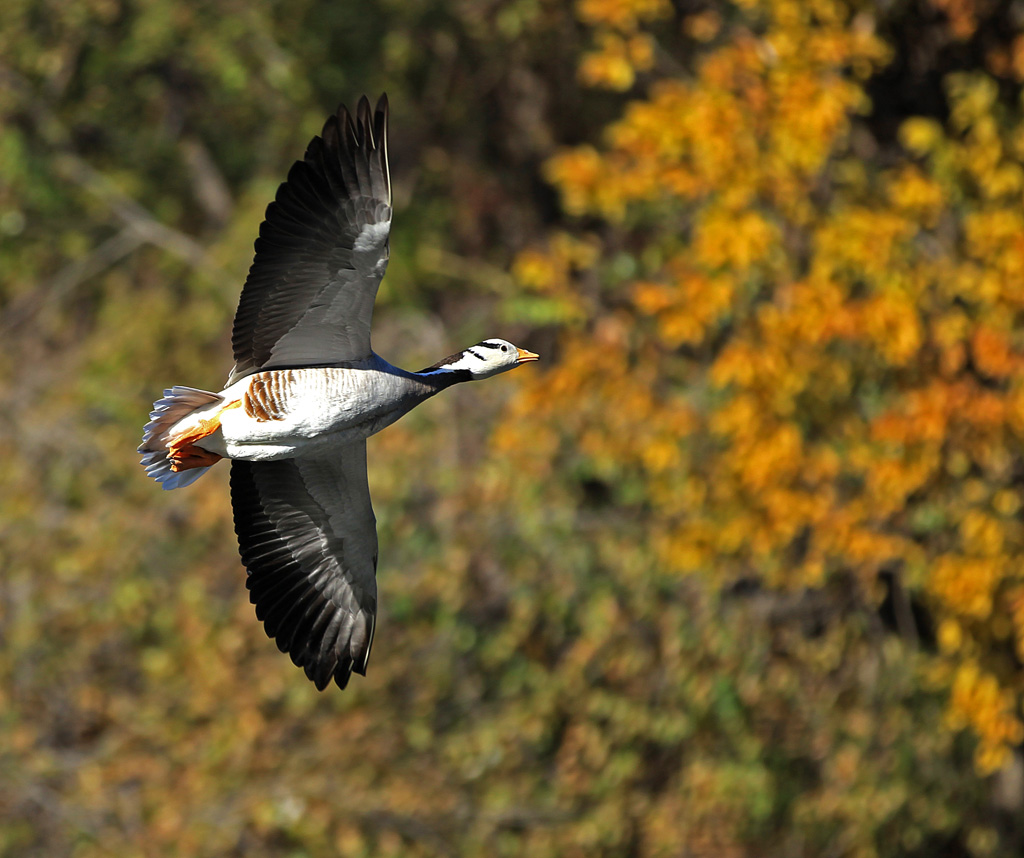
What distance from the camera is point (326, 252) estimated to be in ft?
20.5

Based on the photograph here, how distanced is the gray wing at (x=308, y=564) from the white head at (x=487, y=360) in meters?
0.83

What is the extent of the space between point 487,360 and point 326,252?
0.77m

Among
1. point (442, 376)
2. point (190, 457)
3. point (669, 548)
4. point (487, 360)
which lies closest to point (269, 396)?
point (190, 457)

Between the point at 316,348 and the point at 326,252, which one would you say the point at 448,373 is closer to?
the point at 316,348

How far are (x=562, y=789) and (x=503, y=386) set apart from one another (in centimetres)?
309

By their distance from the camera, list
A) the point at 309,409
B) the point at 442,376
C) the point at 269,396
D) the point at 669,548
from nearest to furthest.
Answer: the point at 309,409 → the point at 269,396 → the point at 442,376 → the point at 669,548

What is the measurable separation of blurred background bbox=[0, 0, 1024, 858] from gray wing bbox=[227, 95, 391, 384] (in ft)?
16.8

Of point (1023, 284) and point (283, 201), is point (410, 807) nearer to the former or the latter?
point (1023, 284)

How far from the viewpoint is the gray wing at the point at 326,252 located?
20.4 ft

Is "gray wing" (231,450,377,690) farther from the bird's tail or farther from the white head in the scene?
the white head

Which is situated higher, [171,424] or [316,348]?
[316,348]

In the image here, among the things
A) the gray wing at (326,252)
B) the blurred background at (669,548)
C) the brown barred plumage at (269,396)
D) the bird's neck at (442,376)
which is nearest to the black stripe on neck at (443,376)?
the bird's neck at (442,376)

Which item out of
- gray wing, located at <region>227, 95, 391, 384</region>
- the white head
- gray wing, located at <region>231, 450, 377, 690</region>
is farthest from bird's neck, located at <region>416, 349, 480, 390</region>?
gray wing, located at <region>231, 450, 377, 690</region>

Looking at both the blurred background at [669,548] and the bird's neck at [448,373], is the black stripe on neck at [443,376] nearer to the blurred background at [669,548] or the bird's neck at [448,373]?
the bird's neck at [448,373]
